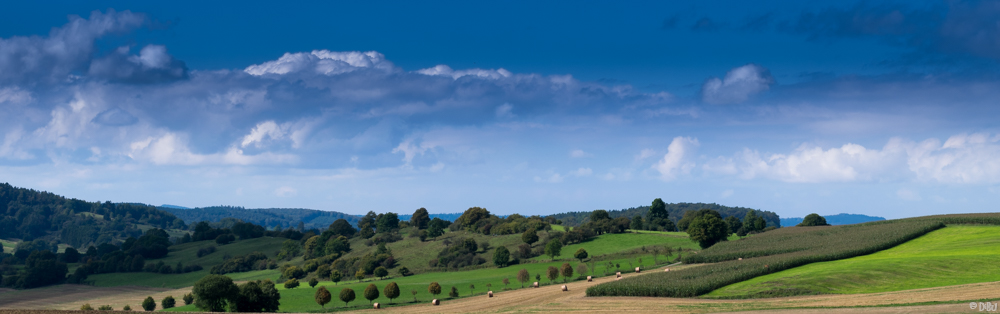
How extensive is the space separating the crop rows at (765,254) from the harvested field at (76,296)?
307 ft

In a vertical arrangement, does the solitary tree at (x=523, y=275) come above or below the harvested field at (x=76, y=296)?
above

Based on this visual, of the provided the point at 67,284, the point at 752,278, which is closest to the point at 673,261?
the point at 752,278

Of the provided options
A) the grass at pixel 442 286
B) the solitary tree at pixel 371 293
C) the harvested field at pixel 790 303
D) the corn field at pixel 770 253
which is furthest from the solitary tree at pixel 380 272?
the harvested field at pixel 790 303

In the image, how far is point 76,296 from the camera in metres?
137

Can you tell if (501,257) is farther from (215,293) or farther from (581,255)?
(215,293)

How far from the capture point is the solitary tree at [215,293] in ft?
223

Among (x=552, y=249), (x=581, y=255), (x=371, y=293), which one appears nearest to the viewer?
(x=371, y=293)

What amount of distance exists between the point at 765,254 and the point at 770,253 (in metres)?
0.67

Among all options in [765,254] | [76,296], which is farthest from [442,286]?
[76,296]

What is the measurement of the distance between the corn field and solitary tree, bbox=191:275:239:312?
40.7 meters

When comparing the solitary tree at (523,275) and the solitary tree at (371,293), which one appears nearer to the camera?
the solitary tree at (371,293)

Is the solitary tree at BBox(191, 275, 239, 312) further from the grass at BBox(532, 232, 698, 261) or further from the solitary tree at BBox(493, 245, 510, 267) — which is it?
the grass at BBox(532, 232, 698, 261)

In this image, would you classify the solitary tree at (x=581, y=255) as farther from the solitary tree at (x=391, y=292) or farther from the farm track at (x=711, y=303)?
the solitary tree at (x=391, y=292)

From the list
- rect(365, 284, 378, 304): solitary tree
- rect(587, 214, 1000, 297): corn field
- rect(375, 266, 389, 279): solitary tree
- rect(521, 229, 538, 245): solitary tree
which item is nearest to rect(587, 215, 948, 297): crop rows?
rect(587, 214, 1000, 297): corn field
